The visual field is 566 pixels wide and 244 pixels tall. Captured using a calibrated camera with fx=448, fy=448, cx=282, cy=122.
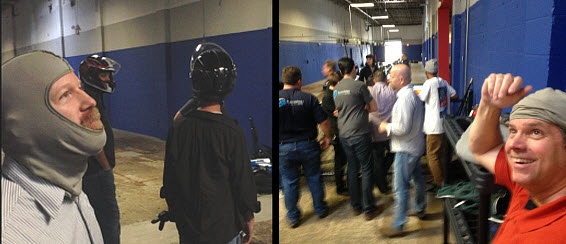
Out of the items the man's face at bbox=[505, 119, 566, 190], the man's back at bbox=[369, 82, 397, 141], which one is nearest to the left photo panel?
the man's face at bbox=[505, 119, 566, 190]

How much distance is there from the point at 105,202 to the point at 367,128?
234cm

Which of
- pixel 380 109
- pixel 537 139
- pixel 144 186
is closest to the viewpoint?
pixel 537 139

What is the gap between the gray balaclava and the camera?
0.94 metres

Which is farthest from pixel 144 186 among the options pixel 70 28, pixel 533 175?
pixel 533 175

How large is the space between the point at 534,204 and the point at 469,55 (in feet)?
14.3

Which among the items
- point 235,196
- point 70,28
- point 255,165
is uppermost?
point 70,28

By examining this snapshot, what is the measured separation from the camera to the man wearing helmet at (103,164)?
1117 mm

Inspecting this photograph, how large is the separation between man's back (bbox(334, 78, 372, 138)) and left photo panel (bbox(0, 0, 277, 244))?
171cm

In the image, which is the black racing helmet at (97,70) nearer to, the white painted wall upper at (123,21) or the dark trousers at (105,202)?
the white painted wall upper at (123,21)

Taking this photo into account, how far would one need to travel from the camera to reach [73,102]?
103cm

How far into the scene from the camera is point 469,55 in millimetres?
4953

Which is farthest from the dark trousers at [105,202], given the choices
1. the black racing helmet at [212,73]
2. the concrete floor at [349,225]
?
the concrete floor at [349,225]

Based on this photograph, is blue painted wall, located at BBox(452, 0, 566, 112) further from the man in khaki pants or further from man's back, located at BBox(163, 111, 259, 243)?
man's back, located at BBox(163, 111, 259, 243)

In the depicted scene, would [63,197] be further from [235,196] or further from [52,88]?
[235,196]
